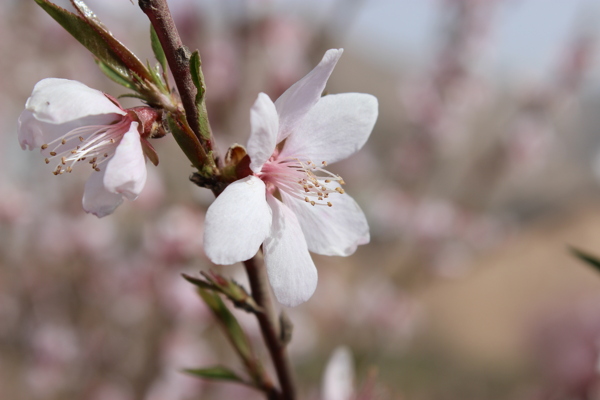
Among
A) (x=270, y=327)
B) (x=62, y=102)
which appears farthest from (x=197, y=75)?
(x=270, y=327)

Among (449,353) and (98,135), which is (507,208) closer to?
(449,353)

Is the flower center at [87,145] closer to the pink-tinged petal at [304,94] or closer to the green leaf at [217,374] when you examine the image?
the pink-tinged petal at [304,94]

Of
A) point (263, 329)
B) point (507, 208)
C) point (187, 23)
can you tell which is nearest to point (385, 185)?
point (187, 23)

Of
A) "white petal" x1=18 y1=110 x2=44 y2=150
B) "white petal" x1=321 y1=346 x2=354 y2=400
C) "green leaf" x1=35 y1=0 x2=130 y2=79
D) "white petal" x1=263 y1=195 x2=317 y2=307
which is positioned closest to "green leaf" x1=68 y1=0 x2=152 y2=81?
"green leaf" x1=35 y1=0 x2=130 y2=79

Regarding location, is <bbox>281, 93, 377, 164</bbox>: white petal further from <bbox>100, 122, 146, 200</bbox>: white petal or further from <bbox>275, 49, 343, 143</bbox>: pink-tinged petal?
<bbox>100, 122, 146, 200</bbox>: white petal

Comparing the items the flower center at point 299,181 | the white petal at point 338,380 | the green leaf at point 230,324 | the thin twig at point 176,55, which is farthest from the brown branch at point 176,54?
the white petal at point 338,380

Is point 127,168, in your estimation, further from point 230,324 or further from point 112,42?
point 230,324
